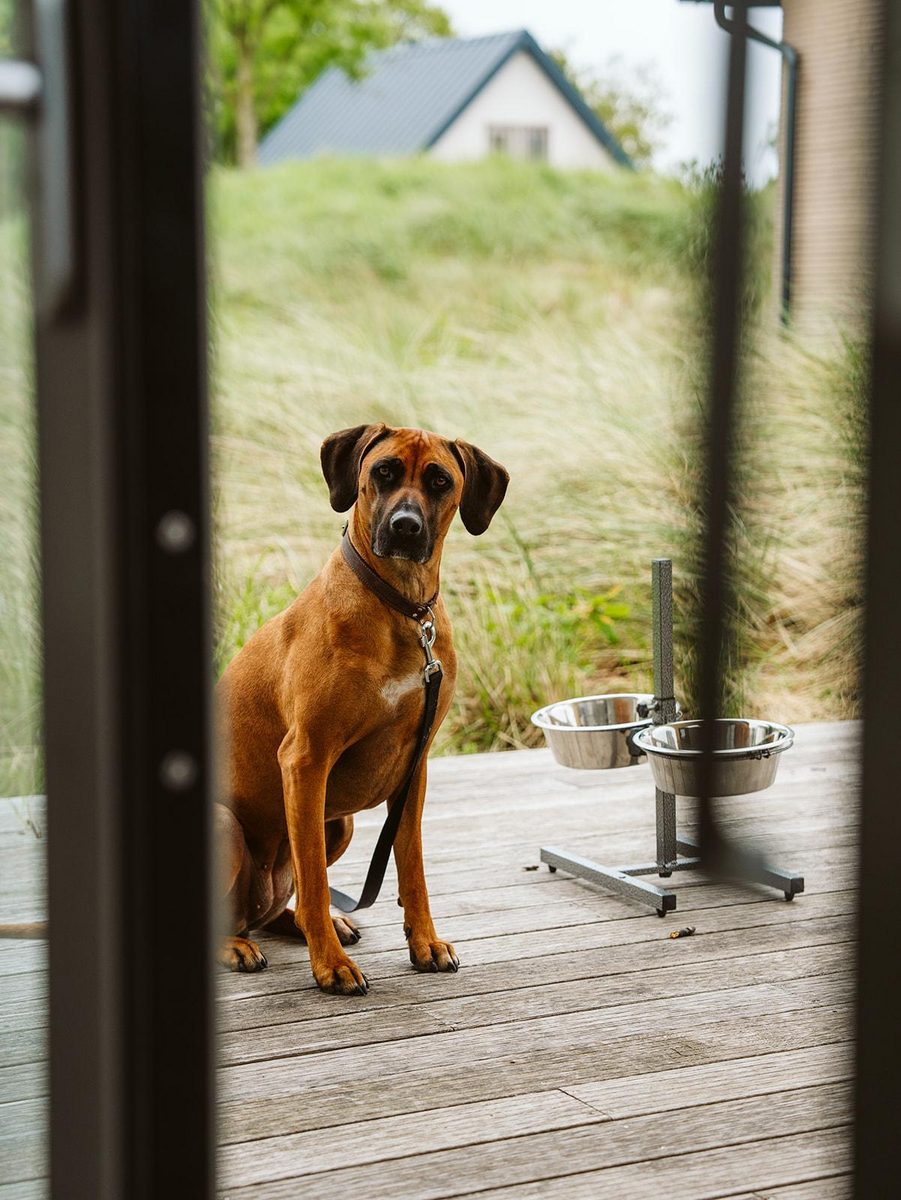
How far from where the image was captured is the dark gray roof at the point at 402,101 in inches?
685

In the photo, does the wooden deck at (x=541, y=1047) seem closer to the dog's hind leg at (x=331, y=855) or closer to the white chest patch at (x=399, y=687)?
the dog's hind leg at (x=331, y=855)

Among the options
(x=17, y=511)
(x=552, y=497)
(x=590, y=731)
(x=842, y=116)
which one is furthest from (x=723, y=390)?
(x=552, y=497)

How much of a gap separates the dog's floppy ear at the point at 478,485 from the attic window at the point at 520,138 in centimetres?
1659

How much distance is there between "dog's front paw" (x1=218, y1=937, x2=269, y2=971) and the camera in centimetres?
255

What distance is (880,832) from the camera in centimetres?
111

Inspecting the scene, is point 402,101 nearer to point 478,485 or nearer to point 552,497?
point 552,497

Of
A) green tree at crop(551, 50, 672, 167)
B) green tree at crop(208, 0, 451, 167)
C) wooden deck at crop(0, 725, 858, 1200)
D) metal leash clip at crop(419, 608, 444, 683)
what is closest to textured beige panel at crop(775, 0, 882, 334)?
wooden deck at crop(0, 725, 858, 1200)

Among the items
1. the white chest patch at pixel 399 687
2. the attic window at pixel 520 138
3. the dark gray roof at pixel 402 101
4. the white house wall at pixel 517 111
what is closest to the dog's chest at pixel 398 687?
the white chest patch at pixel 399 687

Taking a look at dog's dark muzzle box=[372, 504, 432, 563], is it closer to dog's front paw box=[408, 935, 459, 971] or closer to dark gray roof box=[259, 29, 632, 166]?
dog's front paw box=[408, 935, 459, 971]

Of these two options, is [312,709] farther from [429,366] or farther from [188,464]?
[429,366]

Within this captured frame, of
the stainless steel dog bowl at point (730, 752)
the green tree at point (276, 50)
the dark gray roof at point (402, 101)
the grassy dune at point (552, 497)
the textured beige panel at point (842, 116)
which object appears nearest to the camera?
the textured beige panel at point (842, 116)

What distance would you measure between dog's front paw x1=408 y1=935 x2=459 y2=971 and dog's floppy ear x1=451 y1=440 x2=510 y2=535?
78cm

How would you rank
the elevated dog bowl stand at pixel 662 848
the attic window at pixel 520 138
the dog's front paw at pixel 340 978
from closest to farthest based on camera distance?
the dog's front paw at pixel 340 978 < the elevated dog bowl stand at pixel 662 848 < the attic window at pixel 520 138

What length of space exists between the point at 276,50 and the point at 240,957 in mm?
15400
